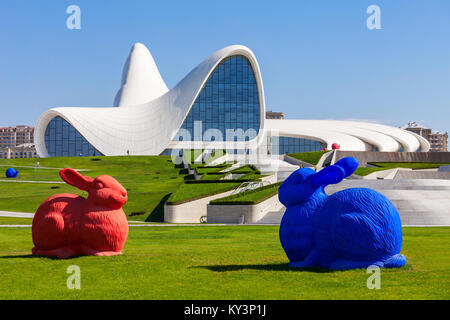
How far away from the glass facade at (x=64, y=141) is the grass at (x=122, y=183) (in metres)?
13.0

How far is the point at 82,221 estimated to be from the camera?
971cm

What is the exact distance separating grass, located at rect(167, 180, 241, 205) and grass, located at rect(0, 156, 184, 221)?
117cm

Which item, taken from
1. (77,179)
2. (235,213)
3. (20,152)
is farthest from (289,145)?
(20,152)

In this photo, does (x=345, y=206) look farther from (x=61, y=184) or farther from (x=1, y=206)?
(x=61, y=184)

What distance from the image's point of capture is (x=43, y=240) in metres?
9.89

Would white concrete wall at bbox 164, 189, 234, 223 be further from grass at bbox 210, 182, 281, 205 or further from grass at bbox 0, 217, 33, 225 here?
grass at bbox 0, 217, 33, 225

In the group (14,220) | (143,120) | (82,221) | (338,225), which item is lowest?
(14,220)

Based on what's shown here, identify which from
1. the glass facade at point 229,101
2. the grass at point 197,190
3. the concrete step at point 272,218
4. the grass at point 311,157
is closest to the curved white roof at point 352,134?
the glass facade at point 229,101

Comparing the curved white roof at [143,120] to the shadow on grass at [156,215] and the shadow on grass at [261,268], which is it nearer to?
the shadow on grass at [156,215]

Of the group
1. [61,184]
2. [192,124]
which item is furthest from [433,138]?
[61,184]

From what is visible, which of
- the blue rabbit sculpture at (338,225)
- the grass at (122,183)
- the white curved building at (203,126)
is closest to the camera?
the blue rabbit sculpture at (338,225)

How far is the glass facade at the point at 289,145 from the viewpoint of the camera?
7144 cm

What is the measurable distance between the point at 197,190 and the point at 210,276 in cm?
1791

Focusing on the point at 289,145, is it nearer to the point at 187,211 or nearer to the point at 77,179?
the point at 187,211
